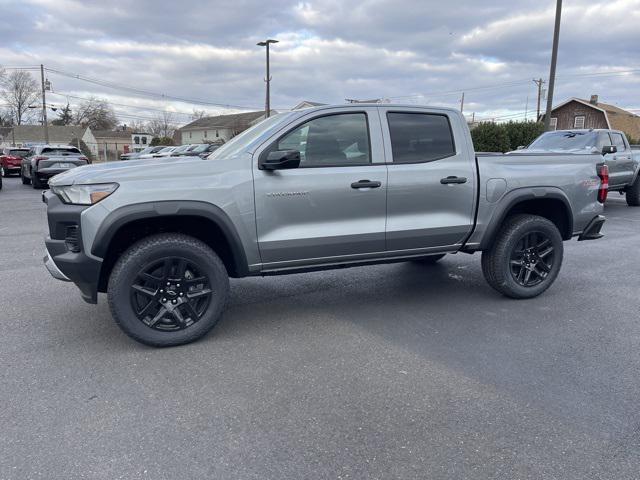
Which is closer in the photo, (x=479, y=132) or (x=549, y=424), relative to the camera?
(x=549, y=424)

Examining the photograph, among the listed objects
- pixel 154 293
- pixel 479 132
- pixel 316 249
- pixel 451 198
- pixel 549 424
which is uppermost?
pixel 479 132

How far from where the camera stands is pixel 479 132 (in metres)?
27.1

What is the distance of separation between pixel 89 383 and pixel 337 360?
1.71 m

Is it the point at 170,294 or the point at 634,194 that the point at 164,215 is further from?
the point at 634,194

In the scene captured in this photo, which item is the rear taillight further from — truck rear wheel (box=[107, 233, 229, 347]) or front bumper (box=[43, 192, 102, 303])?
front bumper (box=[43, 192, 102, 303])

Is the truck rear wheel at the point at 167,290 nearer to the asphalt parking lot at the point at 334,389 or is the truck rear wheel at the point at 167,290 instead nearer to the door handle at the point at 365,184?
the asphalt parking lot at the point at 334,389

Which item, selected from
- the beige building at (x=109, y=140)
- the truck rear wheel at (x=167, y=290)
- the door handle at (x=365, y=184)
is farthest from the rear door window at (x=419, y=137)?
the beige building at (x=109, y=140)

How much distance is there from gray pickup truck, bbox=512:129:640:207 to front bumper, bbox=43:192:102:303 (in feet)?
34.3

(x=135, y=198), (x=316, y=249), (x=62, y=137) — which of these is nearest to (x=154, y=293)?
(x=135, y=198)

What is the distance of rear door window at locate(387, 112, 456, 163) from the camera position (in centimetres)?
452

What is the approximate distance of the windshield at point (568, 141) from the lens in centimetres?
1160

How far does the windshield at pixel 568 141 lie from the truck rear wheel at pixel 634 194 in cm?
221

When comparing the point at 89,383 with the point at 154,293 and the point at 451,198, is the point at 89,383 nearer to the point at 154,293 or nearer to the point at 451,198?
the point at 154,293

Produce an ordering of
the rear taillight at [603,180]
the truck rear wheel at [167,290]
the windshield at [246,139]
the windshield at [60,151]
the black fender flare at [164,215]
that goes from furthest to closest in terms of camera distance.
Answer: the windshield at [60,151], the rear taillight at [603,180], the windshield at [246,139], the truck rear wheel at [167,290], the black fender flare at [164,215]
